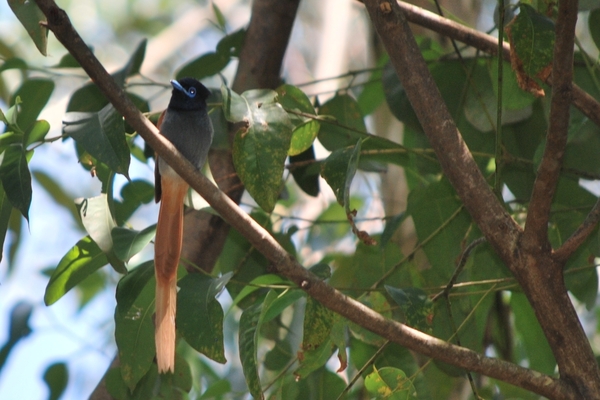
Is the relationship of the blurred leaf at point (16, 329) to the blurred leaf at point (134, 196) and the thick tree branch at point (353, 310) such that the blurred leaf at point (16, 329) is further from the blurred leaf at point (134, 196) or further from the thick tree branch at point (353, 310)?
the thick tree branch at point (353, 310)

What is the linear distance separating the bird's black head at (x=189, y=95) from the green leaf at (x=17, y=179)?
845 mm

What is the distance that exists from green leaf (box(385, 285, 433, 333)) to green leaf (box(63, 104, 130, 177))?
640mm

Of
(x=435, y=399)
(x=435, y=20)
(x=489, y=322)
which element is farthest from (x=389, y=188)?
(x=435, y=20)

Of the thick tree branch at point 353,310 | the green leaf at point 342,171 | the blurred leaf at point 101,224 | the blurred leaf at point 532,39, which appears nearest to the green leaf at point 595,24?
the blurred leaf at point 532,39

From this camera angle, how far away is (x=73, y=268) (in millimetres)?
Result: 1757

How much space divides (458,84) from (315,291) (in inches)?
45.5

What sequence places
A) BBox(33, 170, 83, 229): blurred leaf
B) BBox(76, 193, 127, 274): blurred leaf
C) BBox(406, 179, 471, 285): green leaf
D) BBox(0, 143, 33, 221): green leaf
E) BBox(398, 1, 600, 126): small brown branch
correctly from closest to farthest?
BBox(0, 143, 33, 221): green leaf → BBox(76, 193, 127, 274): blurred leaf → BBox(398, 1, 600, 126): small brown branch → BBox(406, 179, 471, 285): green leaf → BBox(33, 170, 83, 229): blurred leaf

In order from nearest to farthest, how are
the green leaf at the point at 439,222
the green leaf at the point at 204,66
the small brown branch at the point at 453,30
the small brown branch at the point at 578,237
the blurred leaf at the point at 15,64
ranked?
the small brown branch at the point at 578,237 → the small brown branch at the point at 453,30 → the green leaf at the point at 439,222 → the blurred leaf at the point at 15,64 → the green leaf at the point at 204,66

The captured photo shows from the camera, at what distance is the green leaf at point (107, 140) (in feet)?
4.80

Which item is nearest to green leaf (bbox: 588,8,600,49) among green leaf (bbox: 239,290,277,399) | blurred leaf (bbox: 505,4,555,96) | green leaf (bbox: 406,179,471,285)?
blurred leaf (bbox: 505,4,555,96)

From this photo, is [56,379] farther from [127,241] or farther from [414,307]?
[414,307]

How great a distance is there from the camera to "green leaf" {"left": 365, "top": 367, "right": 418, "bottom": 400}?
4.90ft

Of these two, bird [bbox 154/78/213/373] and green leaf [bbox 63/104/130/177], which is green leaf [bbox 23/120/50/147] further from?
bird [bbox 154/78/213/373]

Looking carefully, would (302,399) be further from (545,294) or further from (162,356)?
(545,294)
